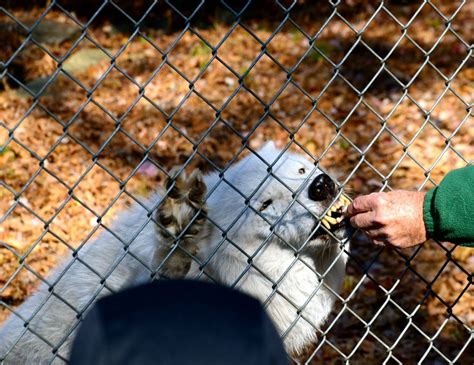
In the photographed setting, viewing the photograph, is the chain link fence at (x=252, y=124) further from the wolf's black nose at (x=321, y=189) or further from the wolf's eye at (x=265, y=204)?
the wolf's black nose at (x=321, y=189)

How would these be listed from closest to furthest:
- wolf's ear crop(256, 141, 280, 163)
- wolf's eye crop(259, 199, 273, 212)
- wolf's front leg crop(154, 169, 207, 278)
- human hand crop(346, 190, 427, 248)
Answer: human hand crop(346, 190, 427, 248), wolf's front leg crop(154, 169, 207, 278), wolf's eye crop(259, 199, 273, 212), wolf's ear crop(256, 141, 280, 163)

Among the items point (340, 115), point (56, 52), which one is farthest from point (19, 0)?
point (340, 115)

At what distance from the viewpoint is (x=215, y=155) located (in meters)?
7.21

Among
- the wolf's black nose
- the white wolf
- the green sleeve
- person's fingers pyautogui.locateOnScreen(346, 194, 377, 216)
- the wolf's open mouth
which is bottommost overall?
the white wolf

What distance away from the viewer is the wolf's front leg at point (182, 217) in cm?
293

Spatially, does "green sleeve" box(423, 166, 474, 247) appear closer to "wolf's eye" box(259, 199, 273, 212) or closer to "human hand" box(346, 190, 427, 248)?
"human hand" box(346, 190, 427, 248)

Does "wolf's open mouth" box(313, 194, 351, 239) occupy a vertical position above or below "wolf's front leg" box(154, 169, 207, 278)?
above

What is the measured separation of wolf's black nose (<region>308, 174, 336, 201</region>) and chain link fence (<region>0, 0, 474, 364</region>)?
1.28 meters

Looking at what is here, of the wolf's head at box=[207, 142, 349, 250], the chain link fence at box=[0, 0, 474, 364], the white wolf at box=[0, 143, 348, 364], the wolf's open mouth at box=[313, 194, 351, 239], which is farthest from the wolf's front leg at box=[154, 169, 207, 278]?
the chain link fence at box=[0, 0, 474, 364]

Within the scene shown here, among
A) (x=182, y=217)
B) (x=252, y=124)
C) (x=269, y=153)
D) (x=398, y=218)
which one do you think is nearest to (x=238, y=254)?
(x=182, y=217)

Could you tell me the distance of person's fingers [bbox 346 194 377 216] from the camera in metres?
2.80

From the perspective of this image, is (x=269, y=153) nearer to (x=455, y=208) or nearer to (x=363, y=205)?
(x=363, y=205)

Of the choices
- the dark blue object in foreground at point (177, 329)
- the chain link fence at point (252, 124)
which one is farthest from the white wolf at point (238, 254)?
the dark blue object in foreground at point (177, 329)

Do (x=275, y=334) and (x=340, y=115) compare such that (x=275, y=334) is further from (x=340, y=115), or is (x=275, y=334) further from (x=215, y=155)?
(x=340, y=115)
